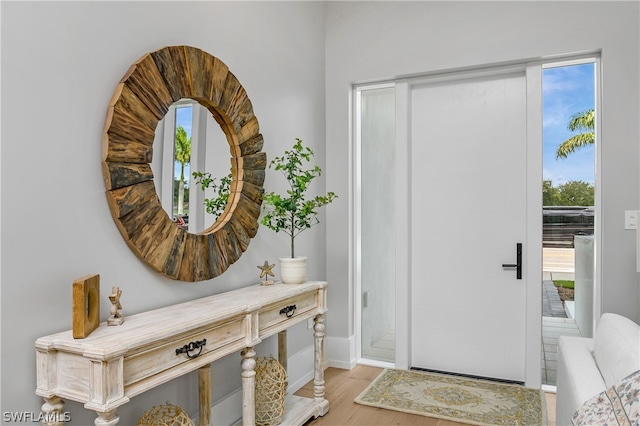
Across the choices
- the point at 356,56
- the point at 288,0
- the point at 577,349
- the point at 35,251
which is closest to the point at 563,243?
the point at 577,349

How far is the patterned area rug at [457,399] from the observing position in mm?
2642

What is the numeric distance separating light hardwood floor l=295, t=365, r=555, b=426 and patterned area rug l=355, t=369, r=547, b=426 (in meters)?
0.05

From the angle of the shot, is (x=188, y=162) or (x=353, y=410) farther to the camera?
(x=353, y=410)

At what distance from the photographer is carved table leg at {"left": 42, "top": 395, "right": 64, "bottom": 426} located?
1.46 metres

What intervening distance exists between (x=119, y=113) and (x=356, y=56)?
2.20 metres

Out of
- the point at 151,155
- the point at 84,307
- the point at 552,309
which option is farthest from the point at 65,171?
the point at 552,309

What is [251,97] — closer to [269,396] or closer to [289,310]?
[289,310]

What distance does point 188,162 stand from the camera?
218 cm

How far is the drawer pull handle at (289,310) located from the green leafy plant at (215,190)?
1.92 feet

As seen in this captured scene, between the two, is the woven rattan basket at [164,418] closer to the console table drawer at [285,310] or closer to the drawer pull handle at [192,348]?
the drawer pull handle at [192,348]

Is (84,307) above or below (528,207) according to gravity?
below

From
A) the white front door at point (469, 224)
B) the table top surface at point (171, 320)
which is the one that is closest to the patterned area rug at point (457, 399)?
the white front door at point (469, 224)

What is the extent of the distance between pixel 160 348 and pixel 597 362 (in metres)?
1.61

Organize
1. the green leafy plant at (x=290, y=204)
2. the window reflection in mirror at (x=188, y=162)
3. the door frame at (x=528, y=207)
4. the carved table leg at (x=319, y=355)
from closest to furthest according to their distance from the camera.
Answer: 1. the window reflection in mirror at (x=188, y=162)
2. the green leafy plant at (x=290, y=204)
3. the carved table leg at (x=319, y=355)
4. the door frame at (x=528, y=207)
